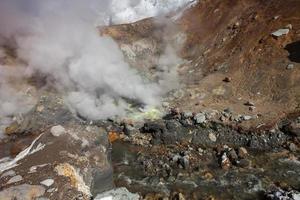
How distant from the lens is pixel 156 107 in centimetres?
1434

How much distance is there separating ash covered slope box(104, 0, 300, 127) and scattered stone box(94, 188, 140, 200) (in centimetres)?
474

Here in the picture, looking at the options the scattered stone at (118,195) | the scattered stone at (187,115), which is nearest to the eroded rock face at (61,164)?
the scattered stone at (118,195)

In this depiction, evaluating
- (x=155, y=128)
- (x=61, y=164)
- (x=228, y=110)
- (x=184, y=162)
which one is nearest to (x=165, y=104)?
(x=155, y=128)

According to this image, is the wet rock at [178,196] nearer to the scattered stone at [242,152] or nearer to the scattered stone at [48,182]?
the scattered stone at [242,152]

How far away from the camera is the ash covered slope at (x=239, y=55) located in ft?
44.8

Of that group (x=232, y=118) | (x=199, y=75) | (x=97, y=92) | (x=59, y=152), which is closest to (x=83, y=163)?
(x=59, y=152)

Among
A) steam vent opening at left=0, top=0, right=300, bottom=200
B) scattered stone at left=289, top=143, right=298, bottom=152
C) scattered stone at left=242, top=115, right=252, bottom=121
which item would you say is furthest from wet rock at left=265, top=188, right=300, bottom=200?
scattered stone at left=242, top=115, right=252, bottom=121

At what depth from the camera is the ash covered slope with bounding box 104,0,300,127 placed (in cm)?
1364

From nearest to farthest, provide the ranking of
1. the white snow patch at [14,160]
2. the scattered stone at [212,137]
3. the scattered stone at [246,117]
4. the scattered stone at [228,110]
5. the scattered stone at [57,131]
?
the white snow patch at [14,160] < the scattered stone at [57,131] < the scattered stone at [212,137] < the scattered stone at [246,117] < the scattered stone at [228,110]

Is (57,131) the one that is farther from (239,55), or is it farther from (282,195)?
(239,55)

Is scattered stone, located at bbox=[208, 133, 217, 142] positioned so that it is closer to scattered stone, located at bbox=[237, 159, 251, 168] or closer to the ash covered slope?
the ash covered slope

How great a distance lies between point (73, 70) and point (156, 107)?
128 inches

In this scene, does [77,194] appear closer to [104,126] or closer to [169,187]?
[169,187]

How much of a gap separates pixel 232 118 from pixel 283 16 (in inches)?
240
